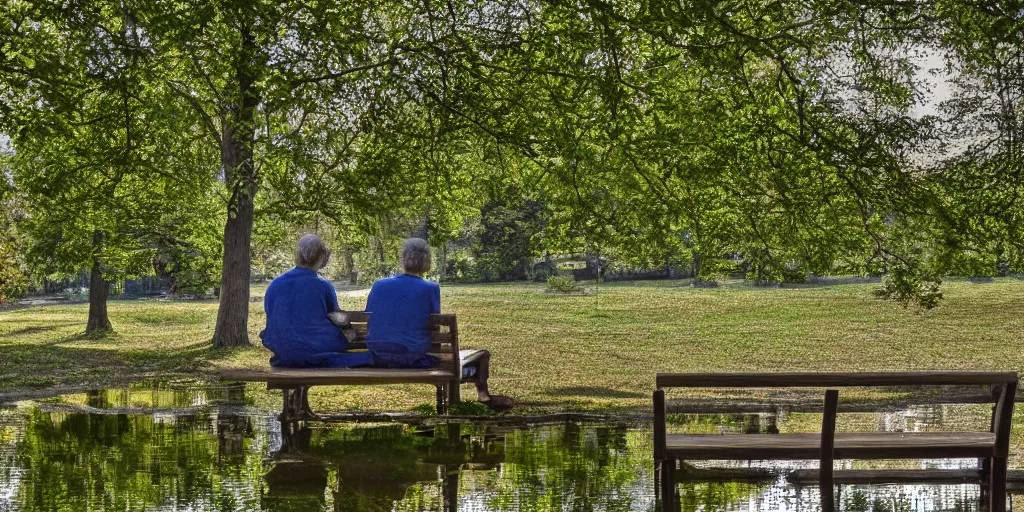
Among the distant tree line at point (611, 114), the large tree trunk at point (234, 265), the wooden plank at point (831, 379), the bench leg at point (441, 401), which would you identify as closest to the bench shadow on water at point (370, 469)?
the bench leg at point (441, 401)

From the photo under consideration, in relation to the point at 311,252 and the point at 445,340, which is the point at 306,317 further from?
the point at 445,340

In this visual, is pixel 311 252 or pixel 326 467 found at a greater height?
pixel 311 252

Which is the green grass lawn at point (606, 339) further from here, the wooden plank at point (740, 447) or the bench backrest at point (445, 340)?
the wooden plank at point (740, 447)

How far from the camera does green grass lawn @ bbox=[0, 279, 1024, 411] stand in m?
18.0

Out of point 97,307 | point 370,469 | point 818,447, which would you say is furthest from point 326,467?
point 97,307

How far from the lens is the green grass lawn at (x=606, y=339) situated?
18.0 meters

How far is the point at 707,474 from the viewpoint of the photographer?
7645mm

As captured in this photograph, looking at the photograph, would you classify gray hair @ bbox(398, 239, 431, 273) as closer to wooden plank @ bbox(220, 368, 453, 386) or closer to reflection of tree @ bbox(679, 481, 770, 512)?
wooden plank @ bbox(220, 368, 453, 386)

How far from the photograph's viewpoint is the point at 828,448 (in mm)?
6059

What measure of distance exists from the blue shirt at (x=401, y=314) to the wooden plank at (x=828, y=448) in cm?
425

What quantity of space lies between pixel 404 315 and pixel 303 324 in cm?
84

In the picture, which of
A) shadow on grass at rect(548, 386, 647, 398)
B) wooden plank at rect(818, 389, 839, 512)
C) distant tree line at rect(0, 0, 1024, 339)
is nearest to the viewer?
wooden plank at rect(818, 389, 839, 512)

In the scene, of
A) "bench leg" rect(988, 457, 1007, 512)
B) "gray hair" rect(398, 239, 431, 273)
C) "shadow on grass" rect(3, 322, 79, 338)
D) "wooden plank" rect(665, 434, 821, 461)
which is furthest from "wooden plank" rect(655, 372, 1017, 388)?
"shadow on grass" rect(3, 322, 79, 338)

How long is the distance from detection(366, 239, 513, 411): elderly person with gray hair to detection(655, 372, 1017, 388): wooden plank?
13.8ft
